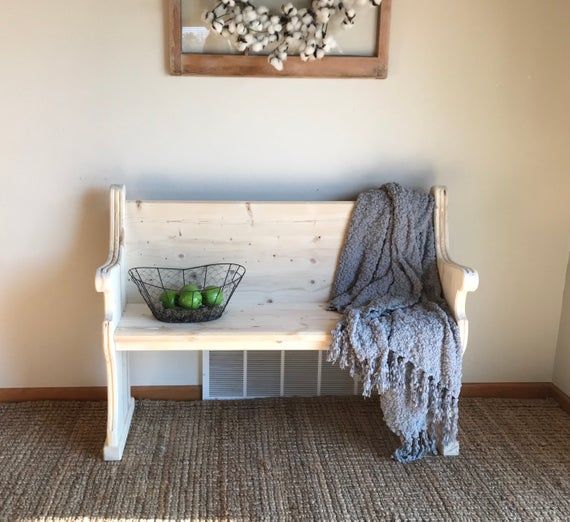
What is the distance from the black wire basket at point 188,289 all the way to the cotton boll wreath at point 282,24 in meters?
0.71

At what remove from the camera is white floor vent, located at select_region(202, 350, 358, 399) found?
2350 mm

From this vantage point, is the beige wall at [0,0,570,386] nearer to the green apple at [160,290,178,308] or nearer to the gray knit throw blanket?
the gray knit throw blanket

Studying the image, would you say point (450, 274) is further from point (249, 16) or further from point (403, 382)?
point (249, 16)

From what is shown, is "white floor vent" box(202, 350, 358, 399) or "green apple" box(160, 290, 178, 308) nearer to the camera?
"green apple" box(160, 290, 178, 308)

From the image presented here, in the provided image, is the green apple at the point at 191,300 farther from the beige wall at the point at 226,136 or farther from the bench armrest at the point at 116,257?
the beige wall at the point at 226,136

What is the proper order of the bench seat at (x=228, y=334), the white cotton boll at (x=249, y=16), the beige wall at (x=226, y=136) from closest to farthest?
the bench seat at (x=228, y=334), the white cotton boll at (x=249, y=16), the beige wall at (x=226, y=136)

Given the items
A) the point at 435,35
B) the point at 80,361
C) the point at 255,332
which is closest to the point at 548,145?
the point at 435,35

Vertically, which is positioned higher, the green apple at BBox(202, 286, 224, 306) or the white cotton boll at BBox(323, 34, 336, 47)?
the white cotton boll at BBox(323, 34, 336, 47)

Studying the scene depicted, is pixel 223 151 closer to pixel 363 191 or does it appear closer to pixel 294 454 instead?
pixel 363 191

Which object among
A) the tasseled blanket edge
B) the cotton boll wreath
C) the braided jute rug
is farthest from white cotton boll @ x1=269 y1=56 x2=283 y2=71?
the braided jute rug

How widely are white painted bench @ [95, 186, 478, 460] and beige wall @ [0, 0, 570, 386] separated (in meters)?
0.13

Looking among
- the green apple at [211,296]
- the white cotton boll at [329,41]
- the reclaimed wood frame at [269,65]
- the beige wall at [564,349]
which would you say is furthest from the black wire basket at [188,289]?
the beige wall at [564,349]

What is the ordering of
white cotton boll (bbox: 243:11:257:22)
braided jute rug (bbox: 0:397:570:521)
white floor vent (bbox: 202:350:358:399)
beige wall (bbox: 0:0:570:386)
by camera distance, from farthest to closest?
white floor vent (bbox: 202:350:358:399) → beige wall (bbox: 0:0:570:386) → white cotton boll (bbox: 243:11:257:22) → braided jute rug (bbox: 0:397:570:521)

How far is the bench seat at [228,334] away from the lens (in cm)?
187
